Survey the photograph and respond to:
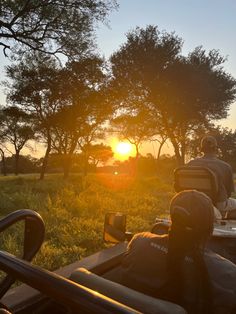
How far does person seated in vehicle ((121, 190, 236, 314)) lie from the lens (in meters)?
2.52

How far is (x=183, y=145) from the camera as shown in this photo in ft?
117

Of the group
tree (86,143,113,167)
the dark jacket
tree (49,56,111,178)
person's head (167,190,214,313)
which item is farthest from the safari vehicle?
tree (86,143,113,167)

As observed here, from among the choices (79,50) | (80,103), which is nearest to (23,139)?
(80,103)

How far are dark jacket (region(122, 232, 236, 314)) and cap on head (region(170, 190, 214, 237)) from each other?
0.70ft

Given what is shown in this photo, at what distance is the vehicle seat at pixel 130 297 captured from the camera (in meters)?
2.20

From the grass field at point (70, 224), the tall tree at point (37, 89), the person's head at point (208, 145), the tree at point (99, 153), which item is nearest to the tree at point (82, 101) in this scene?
the tall tree at point (37, 89)

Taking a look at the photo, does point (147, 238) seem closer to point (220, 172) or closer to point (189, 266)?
point (189, 266)

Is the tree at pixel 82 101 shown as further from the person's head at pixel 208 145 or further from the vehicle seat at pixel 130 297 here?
the vehicle seat at pixel 130 297

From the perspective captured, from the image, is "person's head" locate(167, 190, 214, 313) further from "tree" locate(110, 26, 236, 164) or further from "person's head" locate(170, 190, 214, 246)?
"tree" locate(110, 26, 236, 164)

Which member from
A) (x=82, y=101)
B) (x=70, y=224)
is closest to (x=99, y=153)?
(x=82, y=101)

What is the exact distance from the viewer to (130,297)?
2307mm

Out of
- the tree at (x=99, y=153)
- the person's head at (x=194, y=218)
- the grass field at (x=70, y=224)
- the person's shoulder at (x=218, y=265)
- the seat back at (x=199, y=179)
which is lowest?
the grass field at (x=70, y=224)

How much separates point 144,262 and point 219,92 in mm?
27714

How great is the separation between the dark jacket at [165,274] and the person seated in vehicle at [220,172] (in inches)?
140
